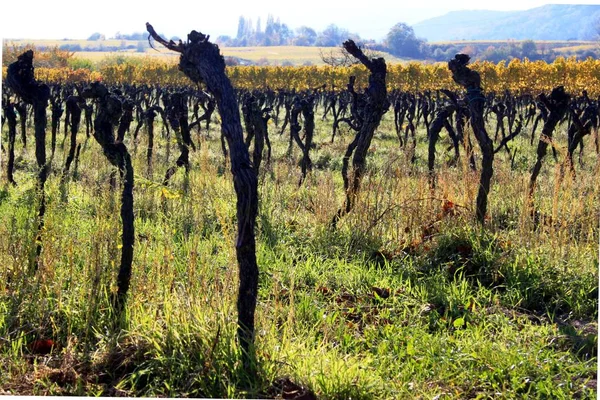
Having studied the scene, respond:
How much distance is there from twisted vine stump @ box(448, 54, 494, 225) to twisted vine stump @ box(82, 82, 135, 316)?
11.7 ft

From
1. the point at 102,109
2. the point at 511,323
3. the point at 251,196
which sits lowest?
the point at 511,323

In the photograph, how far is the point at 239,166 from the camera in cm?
354

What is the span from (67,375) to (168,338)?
1.88 ft

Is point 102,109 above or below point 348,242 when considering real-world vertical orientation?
above

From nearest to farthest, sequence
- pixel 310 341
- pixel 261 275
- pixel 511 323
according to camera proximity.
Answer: pixel 310 341 → pixel 511 323 → pixel 261 275

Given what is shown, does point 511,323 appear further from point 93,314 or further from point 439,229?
point 93,314

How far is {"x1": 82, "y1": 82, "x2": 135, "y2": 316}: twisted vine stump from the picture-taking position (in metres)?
4.38

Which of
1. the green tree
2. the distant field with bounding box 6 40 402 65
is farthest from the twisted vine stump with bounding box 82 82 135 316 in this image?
the distant field with bounding box 6 40 402 65

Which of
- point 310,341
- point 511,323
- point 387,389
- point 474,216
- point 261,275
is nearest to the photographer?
point 387,389

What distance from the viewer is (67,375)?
140 inches

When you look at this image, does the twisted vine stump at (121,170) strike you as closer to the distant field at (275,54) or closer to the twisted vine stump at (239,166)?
the twisted vine stump at (239,166)

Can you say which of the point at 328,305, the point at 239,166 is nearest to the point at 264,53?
the point at 328,305

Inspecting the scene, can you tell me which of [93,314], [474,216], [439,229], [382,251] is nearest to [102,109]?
[93,314]

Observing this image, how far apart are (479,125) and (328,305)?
3037 mm
